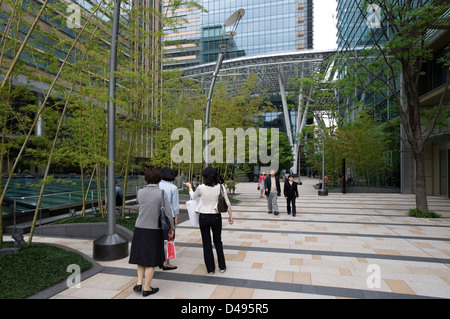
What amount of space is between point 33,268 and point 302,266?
4118mm

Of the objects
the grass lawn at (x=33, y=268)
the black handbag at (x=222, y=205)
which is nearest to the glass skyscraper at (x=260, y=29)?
the grass lawn at (x=33, y=268)

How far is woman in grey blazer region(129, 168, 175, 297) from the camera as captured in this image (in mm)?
3885

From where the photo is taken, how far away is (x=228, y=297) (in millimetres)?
3980

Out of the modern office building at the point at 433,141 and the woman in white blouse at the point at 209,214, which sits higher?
the modern office building at the point at 433,141

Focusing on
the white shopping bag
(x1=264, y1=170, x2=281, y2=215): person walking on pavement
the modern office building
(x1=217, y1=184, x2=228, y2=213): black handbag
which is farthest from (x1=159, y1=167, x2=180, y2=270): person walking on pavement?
the modern office building

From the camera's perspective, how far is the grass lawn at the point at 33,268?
155 inches

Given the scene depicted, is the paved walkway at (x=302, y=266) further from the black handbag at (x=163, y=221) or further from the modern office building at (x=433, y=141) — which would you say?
the modern office building at (x=433, y=141)

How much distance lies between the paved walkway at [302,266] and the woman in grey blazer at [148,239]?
0.31 metres

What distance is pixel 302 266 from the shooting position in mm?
5262

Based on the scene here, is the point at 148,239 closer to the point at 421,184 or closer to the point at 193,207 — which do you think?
the point at 193,207

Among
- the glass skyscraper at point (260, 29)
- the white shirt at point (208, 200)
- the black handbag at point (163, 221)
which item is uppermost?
the glass skyscraper at point (260, 29)

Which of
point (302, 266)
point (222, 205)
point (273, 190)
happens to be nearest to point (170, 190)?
point (222, 205)
